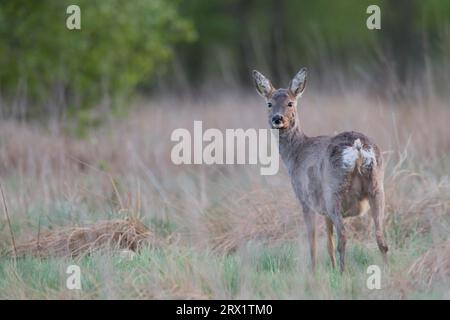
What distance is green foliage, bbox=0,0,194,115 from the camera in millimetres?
13062

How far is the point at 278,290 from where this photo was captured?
5.95 meters

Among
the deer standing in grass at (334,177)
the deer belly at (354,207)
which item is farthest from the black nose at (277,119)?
the deer belly at (354,207)

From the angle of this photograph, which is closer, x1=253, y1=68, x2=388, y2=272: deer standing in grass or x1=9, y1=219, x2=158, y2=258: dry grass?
x1=253, y1=68, x2=388, y2=272: deer standing in grass

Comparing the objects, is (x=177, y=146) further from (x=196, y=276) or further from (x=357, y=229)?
(x=196, y=276)

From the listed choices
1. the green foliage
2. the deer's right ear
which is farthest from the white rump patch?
the green foliage

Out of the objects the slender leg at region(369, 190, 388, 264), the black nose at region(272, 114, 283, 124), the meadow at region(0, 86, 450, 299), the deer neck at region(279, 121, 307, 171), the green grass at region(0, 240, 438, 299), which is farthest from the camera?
the deer neck at region(279, 121, 307, 171)

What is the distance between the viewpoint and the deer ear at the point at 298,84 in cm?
727

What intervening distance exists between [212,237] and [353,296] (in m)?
1.88

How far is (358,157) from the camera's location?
6.30 meters

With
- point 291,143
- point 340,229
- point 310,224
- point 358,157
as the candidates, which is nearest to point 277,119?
point 291,143

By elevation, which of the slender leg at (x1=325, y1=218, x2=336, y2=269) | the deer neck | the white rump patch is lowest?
the slender leg at (x1=325, y1=218, x2=336, y2=269)

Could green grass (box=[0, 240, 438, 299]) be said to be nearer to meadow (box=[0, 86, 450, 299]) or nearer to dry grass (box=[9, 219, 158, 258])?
meadow (box=[0, 86, 450, 299])

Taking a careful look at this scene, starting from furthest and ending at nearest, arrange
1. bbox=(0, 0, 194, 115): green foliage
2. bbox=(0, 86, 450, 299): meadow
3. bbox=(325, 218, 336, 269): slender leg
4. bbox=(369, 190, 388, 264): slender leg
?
bbox=(0, 0, 194, 115): green foliage
bbox=(325, 218, 336, 269): slender leg
bbox=(369, 190, 388, 264): slender leg
bbox=(0, 86, 450, 299): meadow
